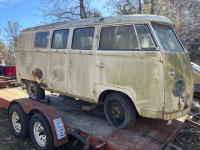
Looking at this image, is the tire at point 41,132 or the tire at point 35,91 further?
the tire at point 35,91

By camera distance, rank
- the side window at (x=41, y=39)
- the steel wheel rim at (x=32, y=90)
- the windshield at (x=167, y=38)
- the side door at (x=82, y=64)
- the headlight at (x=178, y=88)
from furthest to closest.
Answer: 1. the steel wheel rim at (x=32, y=90)
2. the side window at (x=41, y=39)
3. the side door at (x=82, y=64)
4. the windshield at (x=167, y=38)
5. the headlight at (x=178, y=88)

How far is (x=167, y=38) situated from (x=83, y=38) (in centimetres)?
158

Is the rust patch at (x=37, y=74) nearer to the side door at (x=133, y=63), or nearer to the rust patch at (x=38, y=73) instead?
the rust patch at (x=38, y=73)

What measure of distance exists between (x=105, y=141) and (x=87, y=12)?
544 inches

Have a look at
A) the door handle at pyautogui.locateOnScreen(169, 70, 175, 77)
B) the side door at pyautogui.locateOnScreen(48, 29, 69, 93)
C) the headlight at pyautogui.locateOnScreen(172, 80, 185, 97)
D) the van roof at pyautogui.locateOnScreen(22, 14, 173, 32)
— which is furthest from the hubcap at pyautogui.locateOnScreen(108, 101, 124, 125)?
the van roof at pyautogui.locateOnScreen(22, 14, 173, 32)

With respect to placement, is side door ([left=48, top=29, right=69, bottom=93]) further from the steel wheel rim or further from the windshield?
the windshield

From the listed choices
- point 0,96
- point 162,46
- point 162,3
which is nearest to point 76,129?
point 162,46

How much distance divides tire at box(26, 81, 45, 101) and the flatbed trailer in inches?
34.9

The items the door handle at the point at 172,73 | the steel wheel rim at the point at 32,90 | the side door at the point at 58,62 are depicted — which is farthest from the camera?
the steel wheel rim at the point at 32,90

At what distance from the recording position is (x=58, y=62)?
5746 mm

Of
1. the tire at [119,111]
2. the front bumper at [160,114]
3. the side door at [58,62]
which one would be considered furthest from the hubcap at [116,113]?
the side door at [58,62]

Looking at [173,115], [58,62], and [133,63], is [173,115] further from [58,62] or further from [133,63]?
[58,62]

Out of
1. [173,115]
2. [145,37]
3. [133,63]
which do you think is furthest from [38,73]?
[173,115]

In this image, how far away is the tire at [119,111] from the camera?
4.59 meters
